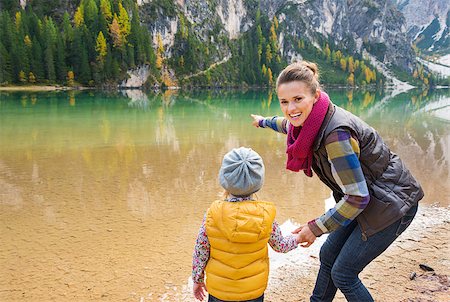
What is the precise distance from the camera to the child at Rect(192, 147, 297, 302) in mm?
3029

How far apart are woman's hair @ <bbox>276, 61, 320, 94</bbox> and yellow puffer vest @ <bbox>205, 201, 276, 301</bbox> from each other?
1012mm

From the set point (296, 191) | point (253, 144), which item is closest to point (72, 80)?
point (253, 144)

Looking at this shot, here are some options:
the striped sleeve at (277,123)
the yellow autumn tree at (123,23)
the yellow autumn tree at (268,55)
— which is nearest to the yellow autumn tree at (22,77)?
the yellow autumn tree at (123,23)

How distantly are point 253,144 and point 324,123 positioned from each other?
13.9 meters

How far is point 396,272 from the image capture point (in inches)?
212

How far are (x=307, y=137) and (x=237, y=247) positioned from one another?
40.7 inches

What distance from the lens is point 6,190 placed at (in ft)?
31.5

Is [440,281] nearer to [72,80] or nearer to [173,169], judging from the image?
[173,169]

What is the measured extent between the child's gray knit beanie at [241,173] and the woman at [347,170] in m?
0.32

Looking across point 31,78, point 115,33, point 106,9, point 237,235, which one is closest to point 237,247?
point 237,235

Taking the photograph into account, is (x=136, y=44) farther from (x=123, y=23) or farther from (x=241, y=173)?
(x=241, y=173)

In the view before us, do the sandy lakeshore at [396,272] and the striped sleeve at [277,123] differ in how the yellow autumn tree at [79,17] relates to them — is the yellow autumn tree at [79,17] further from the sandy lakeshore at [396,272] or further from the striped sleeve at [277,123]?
the striped sleeve at [277,123]

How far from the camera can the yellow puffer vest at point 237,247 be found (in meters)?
3.02

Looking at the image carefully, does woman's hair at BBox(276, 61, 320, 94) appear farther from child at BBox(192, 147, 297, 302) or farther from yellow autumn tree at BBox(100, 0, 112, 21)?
yellow autumn tree at BBox(100, 0, 112, 21)
